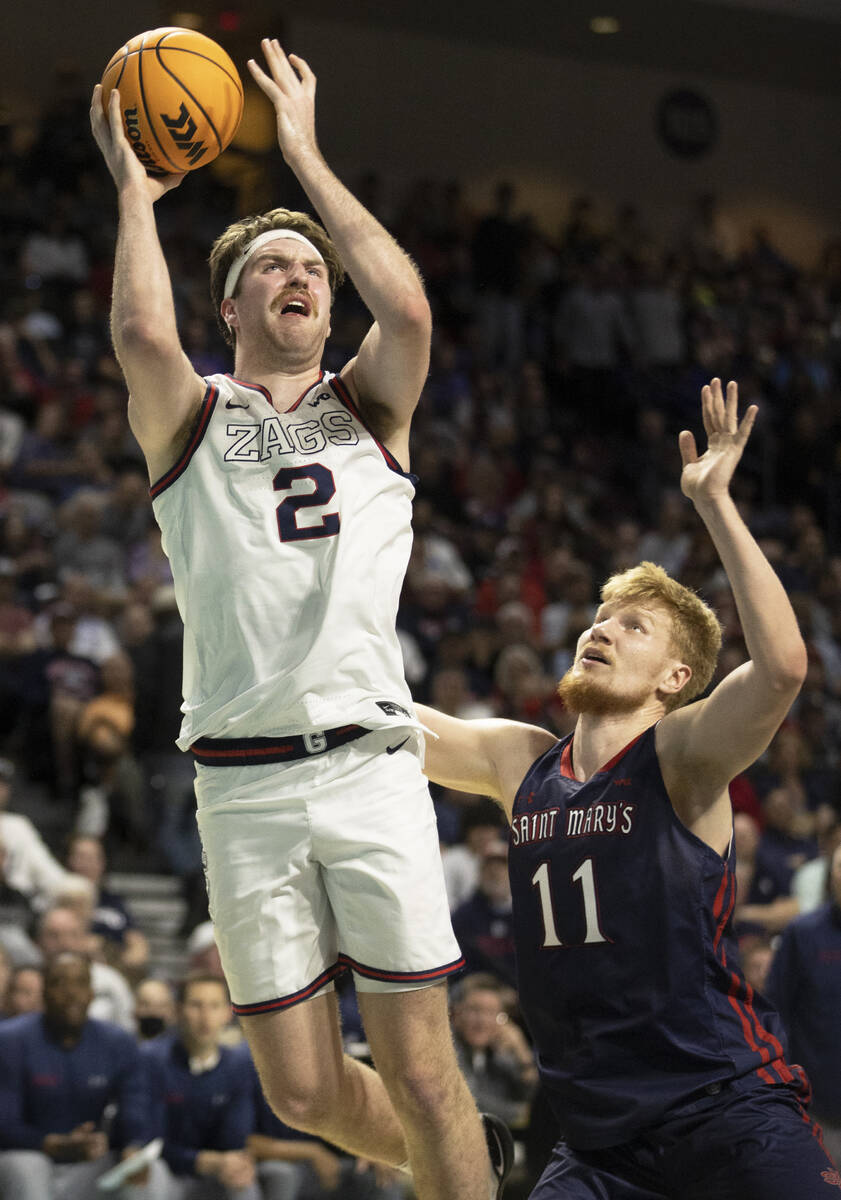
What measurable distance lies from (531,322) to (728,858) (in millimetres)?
12592

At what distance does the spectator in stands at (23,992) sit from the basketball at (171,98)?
4.49 metres

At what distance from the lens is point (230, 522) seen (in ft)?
12.2

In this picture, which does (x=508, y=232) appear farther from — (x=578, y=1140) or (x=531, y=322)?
(x=578, y=1140)

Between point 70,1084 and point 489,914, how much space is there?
246cm

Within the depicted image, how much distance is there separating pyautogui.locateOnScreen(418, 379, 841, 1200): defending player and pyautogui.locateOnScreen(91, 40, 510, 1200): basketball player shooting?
0.27 meters

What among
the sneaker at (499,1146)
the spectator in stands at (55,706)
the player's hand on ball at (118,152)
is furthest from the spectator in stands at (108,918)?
the player's hand on ball at (118,152)

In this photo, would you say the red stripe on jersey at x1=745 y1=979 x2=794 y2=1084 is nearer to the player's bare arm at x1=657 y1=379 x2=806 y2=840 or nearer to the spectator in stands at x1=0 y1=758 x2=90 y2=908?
the player's bare arm at x1=657 y1=379 x2=806 y2=840

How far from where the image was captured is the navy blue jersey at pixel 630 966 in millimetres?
3602

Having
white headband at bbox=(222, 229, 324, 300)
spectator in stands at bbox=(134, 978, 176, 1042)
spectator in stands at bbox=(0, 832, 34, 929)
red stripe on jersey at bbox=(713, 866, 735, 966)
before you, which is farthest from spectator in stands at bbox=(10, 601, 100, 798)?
red stripe on jersey at bbox=(713, 866, 735, 966)

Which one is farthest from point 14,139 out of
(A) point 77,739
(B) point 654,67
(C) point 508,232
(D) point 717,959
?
(D) point 717,959

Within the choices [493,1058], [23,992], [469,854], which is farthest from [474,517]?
[23,992]

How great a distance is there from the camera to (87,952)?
25.0 ft

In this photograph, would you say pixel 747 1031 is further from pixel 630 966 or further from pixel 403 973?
pixel 403 973

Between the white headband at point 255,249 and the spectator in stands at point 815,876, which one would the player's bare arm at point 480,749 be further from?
the spectator in stands at point 815,876
